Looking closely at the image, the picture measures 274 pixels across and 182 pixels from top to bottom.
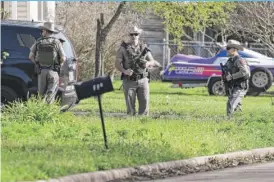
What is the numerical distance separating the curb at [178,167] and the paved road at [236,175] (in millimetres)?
250

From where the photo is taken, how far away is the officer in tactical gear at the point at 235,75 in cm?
1769

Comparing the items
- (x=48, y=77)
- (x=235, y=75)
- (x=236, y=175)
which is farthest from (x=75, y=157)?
(x=235, y=75)

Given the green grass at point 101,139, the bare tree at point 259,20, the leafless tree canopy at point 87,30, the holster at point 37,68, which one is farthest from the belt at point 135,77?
the bare tree at point 259,20

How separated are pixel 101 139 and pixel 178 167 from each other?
1.55 meters

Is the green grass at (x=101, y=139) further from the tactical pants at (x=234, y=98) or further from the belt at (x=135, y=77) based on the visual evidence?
the belt at (x=135, y=77)

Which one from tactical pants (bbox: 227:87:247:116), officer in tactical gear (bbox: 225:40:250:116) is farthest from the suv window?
tactical pants (bbox: 227:87:247:116)

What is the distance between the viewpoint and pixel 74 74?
58.7ft

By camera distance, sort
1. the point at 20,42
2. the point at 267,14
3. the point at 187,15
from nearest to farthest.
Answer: the point at 20,42
the point at 187,15
the point at 267,14

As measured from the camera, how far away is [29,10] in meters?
33.3

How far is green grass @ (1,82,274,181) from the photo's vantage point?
1044 centimetres

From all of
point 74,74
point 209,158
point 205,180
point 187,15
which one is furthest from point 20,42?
point 187,15

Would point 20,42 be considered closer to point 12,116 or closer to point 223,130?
point 12,116

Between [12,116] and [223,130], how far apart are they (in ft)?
11.5

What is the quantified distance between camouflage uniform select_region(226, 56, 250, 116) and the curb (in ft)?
12.1
